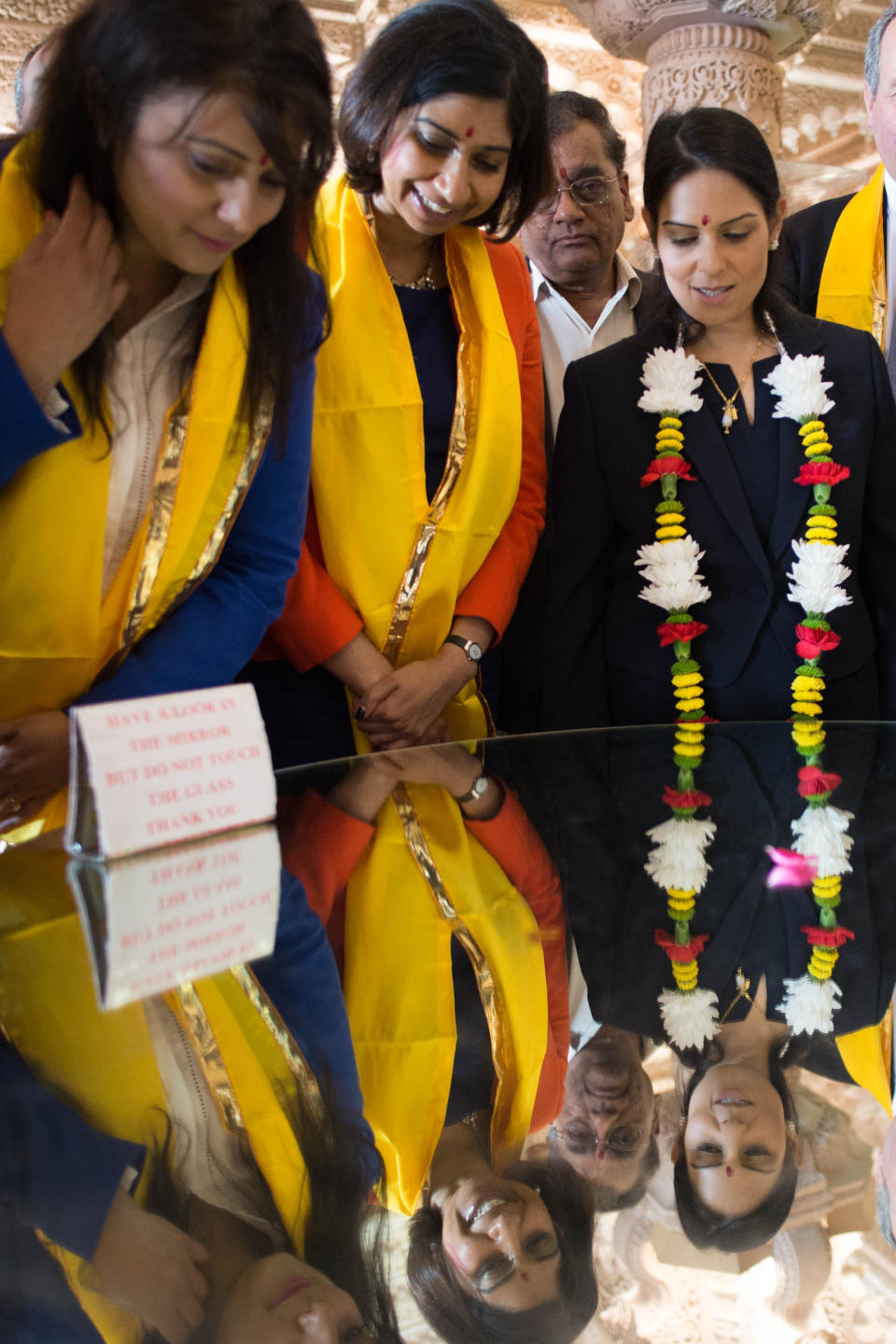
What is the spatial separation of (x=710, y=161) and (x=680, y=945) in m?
1.27

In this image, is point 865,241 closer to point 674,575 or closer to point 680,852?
point 674,575

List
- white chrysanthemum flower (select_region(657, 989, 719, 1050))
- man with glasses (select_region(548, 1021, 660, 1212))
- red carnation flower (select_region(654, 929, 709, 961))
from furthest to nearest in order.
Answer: red carnation flower (select_region(654, 929, 709, 961))
white chrysanthemum flower (select_region(657, 989, 719, 1050))
man with glasses (select_region(548, 1021, 660, 1212))

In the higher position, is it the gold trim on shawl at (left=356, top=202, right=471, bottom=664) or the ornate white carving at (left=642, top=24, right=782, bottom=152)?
the ornate white carving at (left=642, top=24, right=782, bottom=152)

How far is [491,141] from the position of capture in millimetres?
1428

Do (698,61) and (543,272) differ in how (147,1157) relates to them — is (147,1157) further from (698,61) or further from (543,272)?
(698,61)

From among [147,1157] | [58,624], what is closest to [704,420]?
[58,624]

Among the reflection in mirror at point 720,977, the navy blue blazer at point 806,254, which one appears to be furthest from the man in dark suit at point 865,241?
the reflection in mirror at point 720,977

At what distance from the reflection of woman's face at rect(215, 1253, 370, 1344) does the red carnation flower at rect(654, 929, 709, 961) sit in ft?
1.28

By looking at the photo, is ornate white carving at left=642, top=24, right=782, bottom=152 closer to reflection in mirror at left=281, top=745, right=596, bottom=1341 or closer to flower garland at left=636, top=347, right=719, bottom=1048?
flower garland at left=636, top=347, right=719, bottom=1048

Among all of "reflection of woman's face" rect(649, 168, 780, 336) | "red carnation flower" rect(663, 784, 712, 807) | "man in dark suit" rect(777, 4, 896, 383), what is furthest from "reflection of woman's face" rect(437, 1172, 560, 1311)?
"man in dark suit" rect(777, 4, 896, 383)

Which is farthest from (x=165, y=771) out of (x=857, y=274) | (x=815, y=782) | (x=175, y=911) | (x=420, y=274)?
(x=857, y=274)

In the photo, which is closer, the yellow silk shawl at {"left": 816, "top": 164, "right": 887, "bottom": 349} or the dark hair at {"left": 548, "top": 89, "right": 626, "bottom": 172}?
the dark hair at {"left": 548, "top": 89, "right": 626, "bottom": 172}

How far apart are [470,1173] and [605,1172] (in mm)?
54

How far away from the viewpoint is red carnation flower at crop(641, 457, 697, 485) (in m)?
1.69
